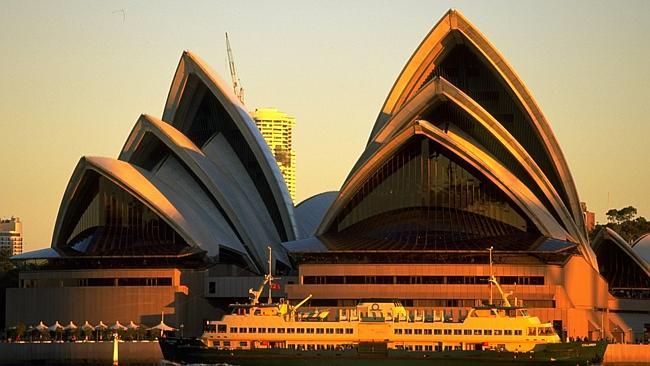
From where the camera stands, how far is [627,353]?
104 m

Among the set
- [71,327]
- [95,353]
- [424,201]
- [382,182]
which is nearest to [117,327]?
[71,327]

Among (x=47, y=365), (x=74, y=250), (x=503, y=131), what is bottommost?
(x=47, y=365)

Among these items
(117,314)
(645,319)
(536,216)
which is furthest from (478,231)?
(117,314)

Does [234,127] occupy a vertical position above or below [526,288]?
above

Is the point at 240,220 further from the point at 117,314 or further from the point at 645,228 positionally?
the point at 645,228

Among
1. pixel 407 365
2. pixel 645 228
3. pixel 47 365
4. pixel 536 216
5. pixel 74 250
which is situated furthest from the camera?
pixel 645 228

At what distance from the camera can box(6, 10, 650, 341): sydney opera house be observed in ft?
359

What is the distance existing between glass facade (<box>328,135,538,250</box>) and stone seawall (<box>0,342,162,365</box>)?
1828 centimetres

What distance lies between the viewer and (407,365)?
3605 inches

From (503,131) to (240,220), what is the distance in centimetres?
2151

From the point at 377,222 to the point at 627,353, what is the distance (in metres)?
21.6

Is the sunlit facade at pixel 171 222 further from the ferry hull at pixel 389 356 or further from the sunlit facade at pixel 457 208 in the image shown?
the ferry hull at pixel 389 356

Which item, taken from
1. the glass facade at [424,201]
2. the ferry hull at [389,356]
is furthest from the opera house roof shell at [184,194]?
the ferry hull at [389,356]

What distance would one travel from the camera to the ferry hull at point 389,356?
90750 mm
